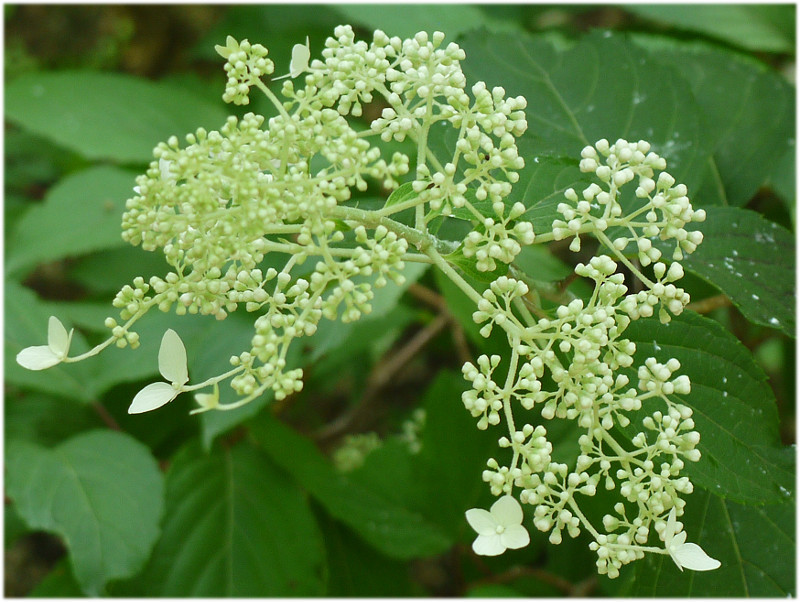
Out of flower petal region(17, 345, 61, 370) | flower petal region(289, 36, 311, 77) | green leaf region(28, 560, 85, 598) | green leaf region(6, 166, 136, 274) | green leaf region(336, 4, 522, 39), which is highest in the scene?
flower petal region(289, 36, 311, 77)

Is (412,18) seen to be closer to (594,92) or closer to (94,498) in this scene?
(594,92)

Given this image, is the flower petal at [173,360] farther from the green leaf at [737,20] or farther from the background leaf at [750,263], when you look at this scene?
the green leaf at [737,20]

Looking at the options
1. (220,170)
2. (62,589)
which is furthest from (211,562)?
(220,170)

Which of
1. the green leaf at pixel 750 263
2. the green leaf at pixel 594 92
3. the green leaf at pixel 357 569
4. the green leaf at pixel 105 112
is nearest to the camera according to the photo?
the green leaf at pixel 750 263

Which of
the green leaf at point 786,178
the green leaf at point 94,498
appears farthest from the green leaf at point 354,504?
the green leaf at point 786,178

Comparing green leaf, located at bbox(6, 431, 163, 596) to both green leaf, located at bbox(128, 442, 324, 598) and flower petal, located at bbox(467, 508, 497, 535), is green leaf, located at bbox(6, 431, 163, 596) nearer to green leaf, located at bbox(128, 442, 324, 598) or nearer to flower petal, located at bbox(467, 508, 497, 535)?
green leaf, located at bbox(128, 442, 324, 598)

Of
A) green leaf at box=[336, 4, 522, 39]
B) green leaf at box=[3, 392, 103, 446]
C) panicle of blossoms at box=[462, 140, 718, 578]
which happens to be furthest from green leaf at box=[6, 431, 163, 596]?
green leaf at box=[336, 4, 522, 39]

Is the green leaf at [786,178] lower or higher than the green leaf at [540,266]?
higher
